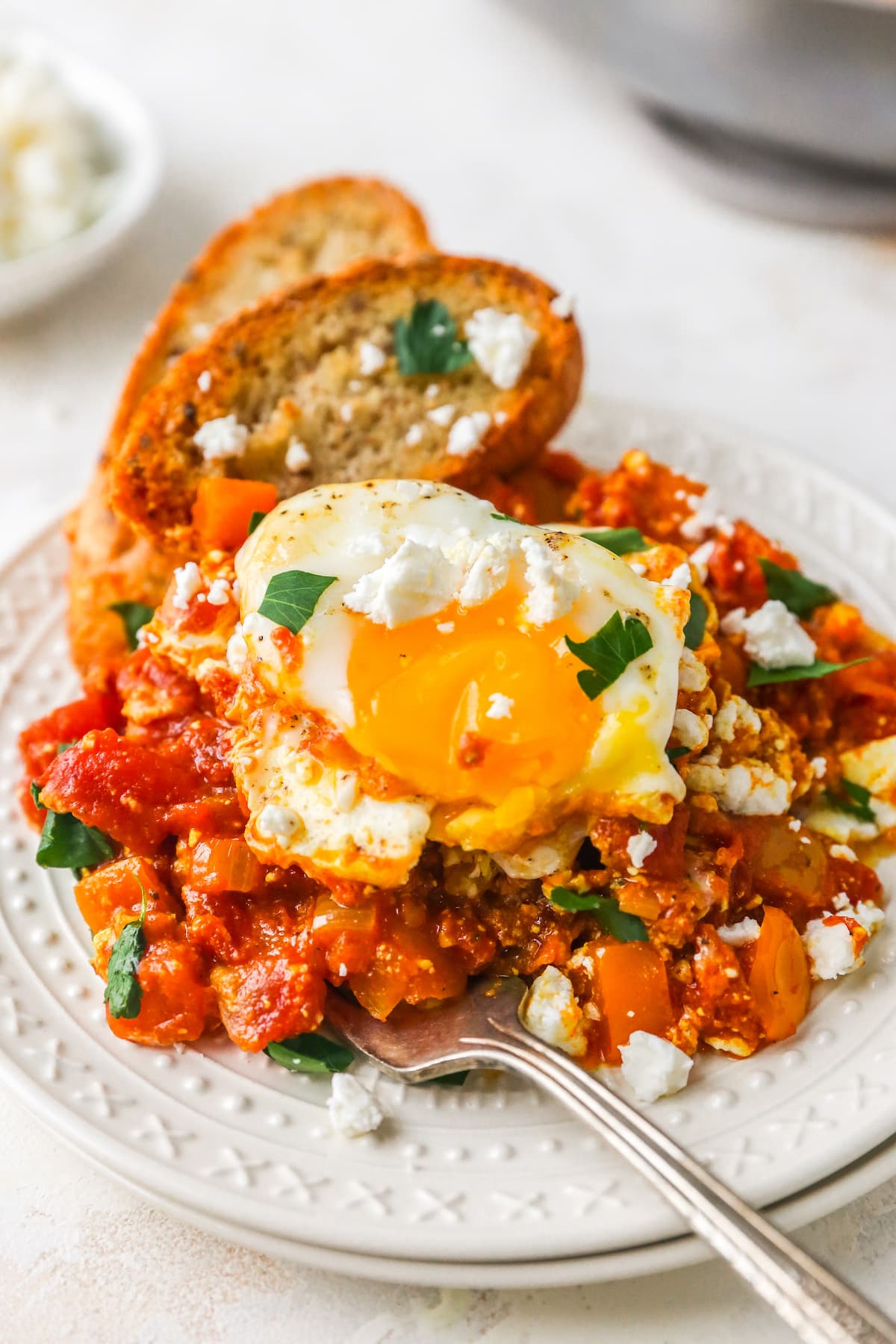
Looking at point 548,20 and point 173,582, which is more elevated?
point 548,20

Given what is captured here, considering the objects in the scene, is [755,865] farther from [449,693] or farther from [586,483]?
[586,483]

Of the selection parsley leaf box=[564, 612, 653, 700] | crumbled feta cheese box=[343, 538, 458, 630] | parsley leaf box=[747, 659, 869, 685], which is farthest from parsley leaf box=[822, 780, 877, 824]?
crumbled feta cheese box=[343, 538, 458, 630]

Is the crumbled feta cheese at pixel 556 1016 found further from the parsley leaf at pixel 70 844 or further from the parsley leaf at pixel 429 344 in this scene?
the parsley leaf at pixel 429 344

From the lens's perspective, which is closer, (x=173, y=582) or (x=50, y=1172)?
(x=50, y=1172)

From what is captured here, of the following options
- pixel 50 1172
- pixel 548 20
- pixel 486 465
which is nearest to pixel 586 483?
pixel 486 465

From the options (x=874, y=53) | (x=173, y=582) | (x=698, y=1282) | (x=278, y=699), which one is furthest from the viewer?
(x=874, y=53)

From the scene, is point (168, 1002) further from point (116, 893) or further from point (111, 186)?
point (111, 186)
